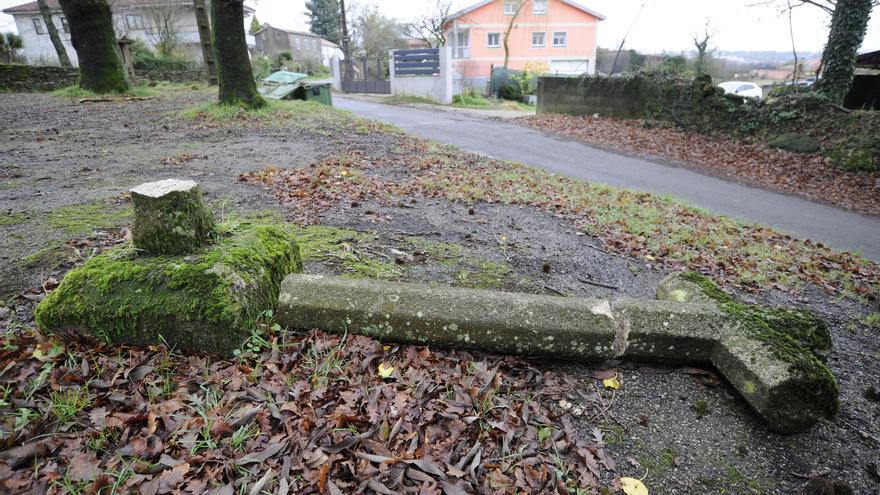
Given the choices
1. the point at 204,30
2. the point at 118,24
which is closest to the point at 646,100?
the point at 204,30

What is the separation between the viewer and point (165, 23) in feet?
100

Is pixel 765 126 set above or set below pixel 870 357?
above

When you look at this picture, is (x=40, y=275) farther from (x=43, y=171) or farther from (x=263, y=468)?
(x=43, y=171)

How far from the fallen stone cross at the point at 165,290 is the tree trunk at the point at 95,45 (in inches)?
598

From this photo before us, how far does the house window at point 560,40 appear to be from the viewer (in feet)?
125

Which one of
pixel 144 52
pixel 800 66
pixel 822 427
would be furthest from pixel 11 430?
pixel 144 52

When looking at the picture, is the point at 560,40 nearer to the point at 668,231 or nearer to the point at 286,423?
the point at 668,231

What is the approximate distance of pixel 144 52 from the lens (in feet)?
90.2

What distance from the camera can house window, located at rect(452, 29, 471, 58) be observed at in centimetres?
3831

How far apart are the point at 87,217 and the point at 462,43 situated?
127ft

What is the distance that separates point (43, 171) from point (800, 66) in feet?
62.4

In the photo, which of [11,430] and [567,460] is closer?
[11,430]

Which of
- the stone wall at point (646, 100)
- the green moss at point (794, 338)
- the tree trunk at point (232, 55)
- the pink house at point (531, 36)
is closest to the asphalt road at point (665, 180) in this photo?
the stone wall at point (646, 100)

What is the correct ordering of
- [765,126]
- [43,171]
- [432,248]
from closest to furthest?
1. [432,248]
2. [43,171]
3. [765,126]
